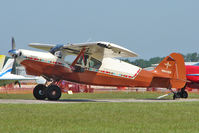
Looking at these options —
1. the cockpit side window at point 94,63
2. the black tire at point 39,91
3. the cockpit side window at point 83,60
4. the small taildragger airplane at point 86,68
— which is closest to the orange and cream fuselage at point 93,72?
the small taildragger airplane at point 86,68

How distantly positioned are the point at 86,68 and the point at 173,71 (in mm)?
6261

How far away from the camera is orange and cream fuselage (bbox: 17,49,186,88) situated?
19909 mm

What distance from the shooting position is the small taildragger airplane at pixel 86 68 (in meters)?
19.8

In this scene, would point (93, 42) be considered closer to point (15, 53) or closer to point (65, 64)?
point (65, 64)

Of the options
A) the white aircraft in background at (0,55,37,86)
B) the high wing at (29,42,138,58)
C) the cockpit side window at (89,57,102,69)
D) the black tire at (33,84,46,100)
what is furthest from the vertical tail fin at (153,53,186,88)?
the white aircraft in background at (0,55,37,86)

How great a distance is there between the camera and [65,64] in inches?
810

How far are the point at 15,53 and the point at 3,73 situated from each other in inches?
699

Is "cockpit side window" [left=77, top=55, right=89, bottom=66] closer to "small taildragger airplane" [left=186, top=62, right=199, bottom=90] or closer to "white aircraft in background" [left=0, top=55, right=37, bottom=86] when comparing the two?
"small taildragger airplane" [left=186, top=62, right=199, bottom=90]

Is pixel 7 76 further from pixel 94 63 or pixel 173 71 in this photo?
pixel 173 71

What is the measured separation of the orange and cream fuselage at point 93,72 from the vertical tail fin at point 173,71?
7 cm

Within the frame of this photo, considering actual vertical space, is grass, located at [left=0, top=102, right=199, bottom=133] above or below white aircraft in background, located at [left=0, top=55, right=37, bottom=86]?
below

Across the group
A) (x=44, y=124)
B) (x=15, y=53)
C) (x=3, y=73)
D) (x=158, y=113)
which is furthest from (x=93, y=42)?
(x=3, y=73)

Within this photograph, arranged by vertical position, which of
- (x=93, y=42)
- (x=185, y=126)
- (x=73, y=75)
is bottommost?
(x=185, y=126)

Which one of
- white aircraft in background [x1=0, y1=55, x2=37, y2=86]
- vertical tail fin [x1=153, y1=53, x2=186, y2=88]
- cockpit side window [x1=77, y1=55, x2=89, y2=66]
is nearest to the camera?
cockpit side window [x1=77, y1=55, x2=89, y2=66]
